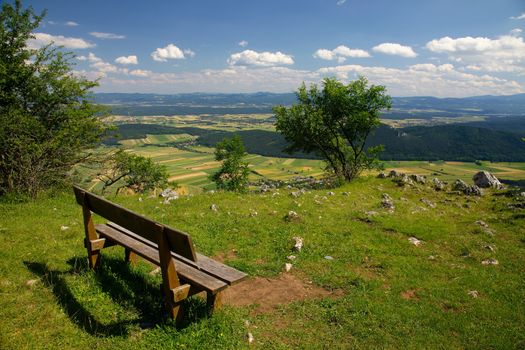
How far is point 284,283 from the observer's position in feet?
27.8

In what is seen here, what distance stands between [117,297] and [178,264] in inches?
59.9

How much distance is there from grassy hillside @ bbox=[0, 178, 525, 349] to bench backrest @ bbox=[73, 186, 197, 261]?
165cm

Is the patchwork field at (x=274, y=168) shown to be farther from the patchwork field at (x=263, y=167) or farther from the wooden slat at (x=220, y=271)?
the wooden slat at (x=220, y=271)

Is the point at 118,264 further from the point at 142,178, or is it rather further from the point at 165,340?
the point at 142,178

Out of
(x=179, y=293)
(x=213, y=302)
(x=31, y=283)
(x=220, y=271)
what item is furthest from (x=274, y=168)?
(x=179, y=293)

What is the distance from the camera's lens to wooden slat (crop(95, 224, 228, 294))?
6.00 m

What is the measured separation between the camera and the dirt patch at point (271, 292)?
24.3 feet

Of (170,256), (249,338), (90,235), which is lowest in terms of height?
(249,338)

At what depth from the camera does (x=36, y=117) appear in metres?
18.7

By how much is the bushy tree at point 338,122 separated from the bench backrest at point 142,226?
2292 centimetres

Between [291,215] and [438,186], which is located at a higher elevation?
[291,215]

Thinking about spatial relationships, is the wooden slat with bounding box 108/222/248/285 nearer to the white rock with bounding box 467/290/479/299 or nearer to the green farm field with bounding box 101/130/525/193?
the white rock with bounding box 467/290/479/299

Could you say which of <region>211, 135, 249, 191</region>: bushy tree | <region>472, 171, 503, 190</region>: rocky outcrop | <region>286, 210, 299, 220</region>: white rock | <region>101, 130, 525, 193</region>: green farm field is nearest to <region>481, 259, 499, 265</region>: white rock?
<region>286, 210, 299, 220</region>: white rock

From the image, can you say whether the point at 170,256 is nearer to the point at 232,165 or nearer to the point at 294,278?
the point at 294,278
